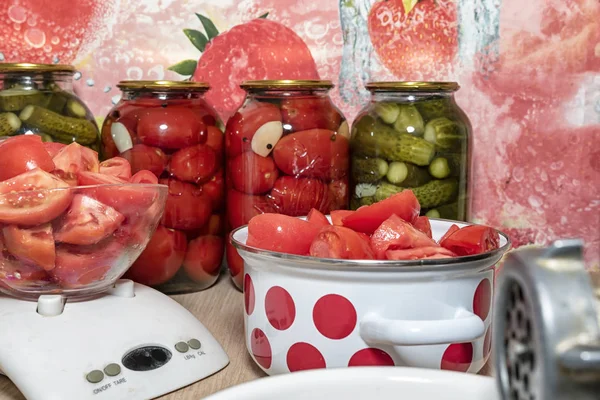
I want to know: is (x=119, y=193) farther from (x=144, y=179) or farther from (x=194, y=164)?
(x=194, y=164)

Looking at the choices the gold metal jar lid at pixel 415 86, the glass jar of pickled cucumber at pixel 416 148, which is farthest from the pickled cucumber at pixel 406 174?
the gold metal jar lid at pixel 415 86

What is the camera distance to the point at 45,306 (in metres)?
0.72

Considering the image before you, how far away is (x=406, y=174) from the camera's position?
97 centimetres

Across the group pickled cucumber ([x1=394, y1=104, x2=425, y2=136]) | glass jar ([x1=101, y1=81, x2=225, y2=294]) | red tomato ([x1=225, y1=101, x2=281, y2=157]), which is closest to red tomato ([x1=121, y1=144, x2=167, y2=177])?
glass jar ([x1=101, y1=81, x2=225, y2=294])

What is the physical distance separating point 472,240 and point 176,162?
449 mm

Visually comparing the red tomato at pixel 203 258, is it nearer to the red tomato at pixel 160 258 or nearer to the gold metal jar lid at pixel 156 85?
the red tomato at pixel 160 258

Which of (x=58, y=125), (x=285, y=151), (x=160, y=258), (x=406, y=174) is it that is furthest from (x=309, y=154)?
(x=58, y=125)

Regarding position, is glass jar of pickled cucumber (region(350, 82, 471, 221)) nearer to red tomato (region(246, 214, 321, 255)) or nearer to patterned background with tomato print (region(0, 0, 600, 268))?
patterned background with tomato print (region(0, 0, 600, 268))

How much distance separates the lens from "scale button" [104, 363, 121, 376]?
67cm

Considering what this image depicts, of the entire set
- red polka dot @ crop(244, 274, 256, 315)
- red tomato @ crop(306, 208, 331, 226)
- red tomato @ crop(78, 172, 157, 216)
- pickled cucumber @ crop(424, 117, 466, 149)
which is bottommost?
red polka dot @ crop(244, 274, 256, 315)

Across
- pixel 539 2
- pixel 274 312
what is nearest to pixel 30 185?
pixel 274 312

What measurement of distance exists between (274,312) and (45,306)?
236 millimetres

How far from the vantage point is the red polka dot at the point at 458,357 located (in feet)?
2.15

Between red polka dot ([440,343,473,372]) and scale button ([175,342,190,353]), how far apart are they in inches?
10.3
